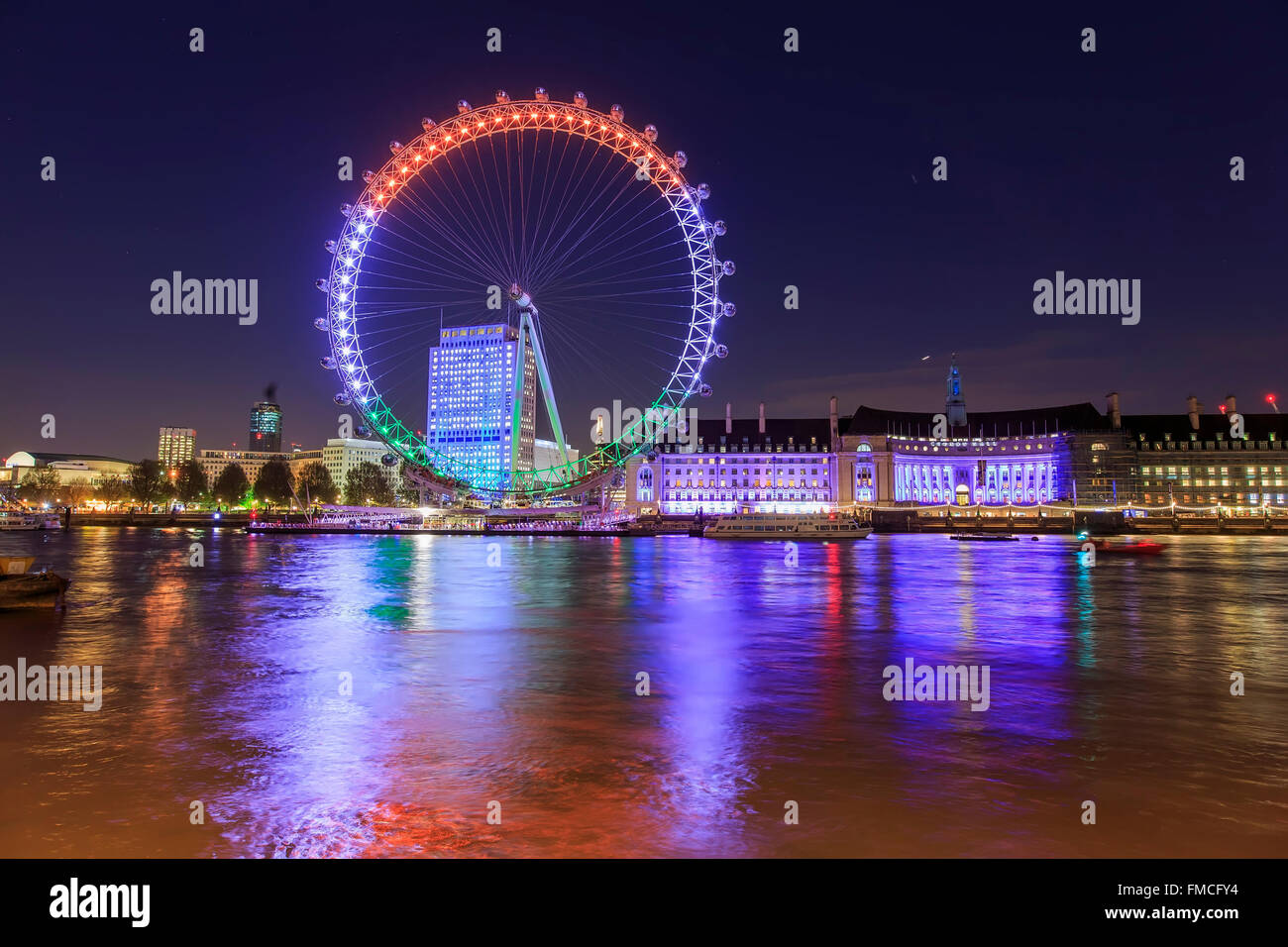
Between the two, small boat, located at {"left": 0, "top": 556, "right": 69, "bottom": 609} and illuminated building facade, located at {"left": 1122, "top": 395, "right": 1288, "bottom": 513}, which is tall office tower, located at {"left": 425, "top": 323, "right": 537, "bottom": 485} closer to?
small boat, located at {"left": 0, "top": 556, "right": 69, "bottom": 609}

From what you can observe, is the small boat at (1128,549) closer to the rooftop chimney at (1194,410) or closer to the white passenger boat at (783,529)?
the white passenger boat at (783,529)

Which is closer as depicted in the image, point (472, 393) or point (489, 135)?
point (489, 135)

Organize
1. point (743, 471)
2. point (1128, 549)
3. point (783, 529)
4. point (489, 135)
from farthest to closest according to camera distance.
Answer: point (743, 471)
point (783, 529)
point (1128, 549)
point (489, 135)

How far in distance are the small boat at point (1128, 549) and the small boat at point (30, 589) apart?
69641mm

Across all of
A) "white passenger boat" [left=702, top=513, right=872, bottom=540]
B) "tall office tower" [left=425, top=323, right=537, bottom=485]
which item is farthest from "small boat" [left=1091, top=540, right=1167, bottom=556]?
"tall office tower" [left=425, top=323, right=537, bottom=485]

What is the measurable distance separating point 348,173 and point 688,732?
1309 inches

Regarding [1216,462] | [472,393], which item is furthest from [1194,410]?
[472,393]

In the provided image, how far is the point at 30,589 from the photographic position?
24141 millimetres

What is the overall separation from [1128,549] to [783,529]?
122 feet

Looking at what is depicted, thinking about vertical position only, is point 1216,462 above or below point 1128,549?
above

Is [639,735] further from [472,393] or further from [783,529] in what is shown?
[472,393]
